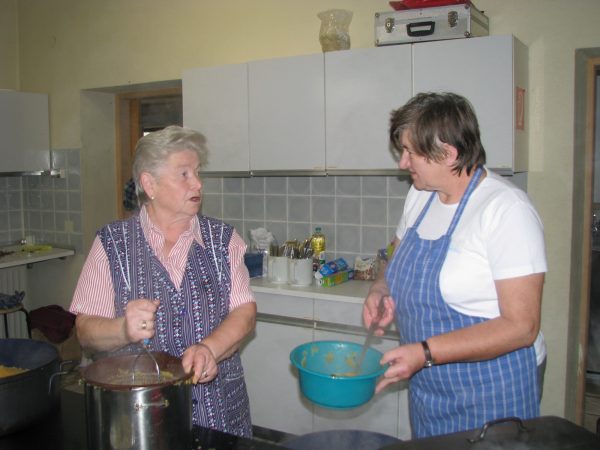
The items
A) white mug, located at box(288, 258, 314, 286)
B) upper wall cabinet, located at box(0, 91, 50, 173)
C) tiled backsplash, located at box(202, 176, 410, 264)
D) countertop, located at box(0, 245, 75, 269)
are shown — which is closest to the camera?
white mug, located at box(288, 258, 314, 286)

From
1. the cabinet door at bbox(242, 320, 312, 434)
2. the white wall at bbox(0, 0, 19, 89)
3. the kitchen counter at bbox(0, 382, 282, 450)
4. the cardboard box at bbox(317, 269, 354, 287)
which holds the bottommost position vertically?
the cabinet door at bbox(242, 320, 312, 434)

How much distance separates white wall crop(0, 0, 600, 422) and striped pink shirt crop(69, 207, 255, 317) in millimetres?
1560

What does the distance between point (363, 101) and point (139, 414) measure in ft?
6.17

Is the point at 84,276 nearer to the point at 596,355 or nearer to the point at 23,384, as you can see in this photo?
the point at 23,384

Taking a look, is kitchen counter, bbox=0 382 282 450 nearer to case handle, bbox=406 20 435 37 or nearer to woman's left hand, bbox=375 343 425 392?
woman's left hand, bbox=375 343 425 392

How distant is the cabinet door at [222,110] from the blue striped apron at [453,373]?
161 cm

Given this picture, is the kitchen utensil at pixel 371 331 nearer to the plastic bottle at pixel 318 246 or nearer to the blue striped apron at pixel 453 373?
the blue striped apron at pixel 453 373

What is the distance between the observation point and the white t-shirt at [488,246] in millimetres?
1234

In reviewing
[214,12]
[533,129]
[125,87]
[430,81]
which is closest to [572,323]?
[533,129]

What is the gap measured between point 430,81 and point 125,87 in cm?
211

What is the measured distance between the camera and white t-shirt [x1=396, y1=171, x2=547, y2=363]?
123cm

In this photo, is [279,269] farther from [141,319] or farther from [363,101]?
[141,319]

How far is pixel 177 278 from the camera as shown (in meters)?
1.48

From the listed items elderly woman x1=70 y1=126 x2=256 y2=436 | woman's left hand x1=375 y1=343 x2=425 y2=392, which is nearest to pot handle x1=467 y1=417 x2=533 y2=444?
woman's left hand x1=375 y1=343 x2=425 y2=392
